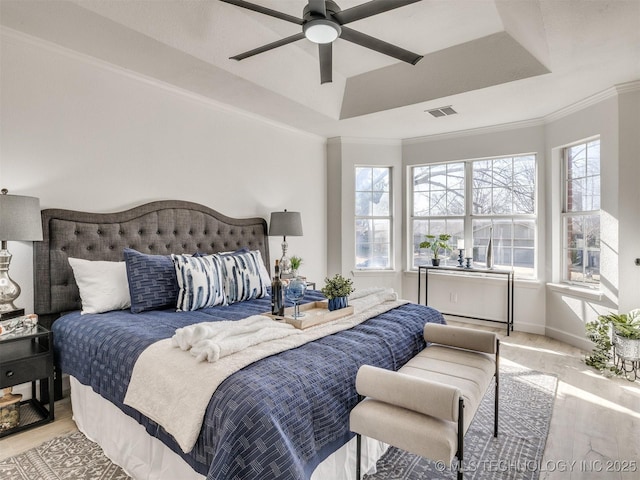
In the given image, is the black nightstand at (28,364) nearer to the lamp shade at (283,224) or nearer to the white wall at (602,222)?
the lamp shade at (283,224)

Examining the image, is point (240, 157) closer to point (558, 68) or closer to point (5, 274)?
point (5, 274)

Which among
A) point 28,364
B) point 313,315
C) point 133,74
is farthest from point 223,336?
point 133,74

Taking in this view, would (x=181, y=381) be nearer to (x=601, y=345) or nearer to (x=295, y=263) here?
(x=295, y=263)

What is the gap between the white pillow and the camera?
2.55 meters

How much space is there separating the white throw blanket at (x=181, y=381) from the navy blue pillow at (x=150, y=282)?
0.85m

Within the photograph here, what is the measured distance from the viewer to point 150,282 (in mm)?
2693

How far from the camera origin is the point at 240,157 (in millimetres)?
4156

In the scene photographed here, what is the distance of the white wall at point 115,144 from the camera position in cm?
260

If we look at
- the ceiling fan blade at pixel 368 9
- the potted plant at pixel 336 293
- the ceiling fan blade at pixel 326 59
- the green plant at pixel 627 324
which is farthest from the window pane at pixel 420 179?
the ceiling fan blade at pixel 368 9

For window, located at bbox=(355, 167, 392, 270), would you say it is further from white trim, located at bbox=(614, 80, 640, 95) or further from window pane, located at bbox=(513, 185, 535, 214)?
white trim, located at bbox=(614, 80, 640, 95)

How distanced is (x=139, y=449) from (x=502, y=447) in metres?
2.07

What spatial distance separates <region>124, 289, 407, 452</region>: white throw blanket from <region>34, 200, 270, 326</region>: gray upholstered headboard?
1.38 meters

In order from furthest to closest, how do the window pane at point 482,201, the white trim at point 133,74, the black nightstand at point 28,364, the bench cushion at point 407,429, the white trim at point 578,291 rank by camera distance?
the window pane at point 482,201, the white trim at point 578,291, the white trim at point 133,74, the black nightstand at point 28,364, the bench cushion at point 407,429

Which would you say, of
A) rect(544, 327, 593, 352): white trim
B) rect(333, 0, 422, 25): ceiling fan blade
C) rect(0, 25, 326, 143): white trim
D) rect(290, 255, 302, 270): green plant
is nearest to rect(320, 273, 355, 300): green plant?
rect(333, 0, 422, 25): ceiling fan blade
